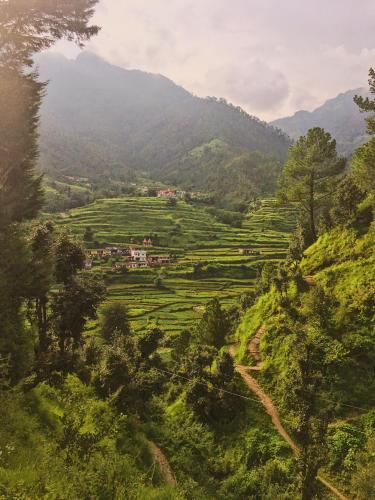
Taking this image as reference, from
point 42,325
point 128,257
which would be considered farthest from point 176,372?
point 128,257

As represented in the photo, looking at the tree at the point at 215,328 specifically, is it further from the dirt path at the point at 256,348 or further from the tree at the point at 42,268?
the tree at the point at 42,268

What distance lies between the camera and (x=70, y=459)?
12.6 meters

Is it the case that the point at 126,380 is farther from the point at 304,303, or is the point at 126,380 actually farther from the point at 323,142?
the point at 323,142

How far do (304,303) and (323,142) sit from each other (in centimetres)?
2120

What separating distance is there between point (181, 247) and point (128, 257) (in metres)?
21.0

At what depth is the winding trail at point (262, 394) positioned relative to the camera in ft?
66.9

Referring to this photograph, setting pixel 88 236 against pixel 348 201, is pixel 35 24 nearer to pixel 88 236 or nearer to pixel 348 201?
pixel 348 201

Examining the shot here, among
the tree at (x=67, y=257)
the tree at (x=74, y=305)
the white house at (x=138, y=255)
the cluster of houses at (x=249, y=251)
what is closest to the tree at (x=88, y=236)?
the white house at (x=138, y=255)

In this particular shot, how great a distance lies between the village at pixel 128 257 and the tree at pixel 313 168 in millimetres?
63578

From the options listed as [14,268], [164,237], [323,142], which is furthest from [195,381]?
[164,237]

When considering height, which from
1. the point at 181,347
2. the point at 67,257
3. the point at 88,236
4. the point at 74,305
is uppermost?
the point at 88,236

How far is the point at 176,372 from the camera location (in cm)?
3359

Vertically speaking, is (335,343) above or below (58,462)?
below

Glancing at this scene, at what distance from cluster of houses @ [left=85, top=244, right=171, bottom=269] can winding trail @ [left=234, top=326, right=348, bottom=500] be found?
224ft
